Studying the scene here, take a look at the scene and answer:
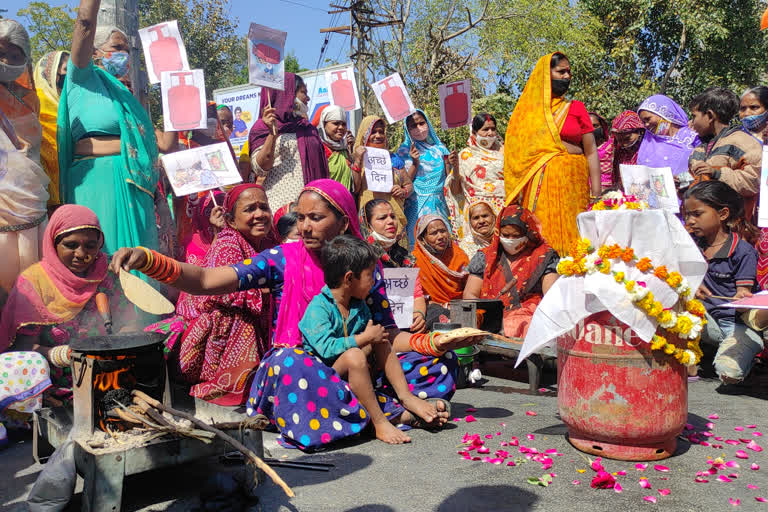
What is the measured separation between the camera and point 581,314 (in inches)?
119

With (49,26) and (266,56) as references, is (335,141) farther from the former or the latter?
(49,26)

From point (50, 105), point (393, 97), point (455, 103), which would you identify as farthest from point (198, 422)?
point (455, 103)

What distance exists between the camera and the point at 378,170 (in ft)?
22.6

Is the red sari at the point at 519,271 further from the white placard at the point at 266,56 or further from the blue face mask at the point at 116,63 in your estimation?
the blue face mask at the point at 116,63

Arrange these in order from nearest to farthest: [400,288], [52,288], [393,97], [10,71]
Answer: [52,288] < [10,71] < [400,288] < [393,97]

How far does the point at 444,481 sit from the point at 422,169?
17.6ft

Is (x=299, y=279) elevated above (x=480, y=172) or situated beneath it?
situated beneath

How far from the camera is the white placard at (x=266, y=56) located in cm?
578

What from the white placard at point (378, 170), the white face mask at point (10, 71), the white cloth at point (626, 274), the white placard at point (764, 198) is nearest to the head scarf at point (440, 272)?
Answer: the white placard at point (378, 170)

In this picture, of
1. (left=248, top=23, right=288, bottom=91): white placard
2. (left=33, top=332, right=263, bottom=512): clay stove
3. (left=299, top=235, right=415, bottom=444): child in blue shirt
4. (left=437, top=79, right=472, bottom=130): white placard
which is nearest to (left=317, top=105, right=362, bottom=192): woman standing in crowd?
(left=248, top=23, right=288, bottom=91): white placard

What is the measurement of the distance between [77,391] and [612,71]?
16.8m

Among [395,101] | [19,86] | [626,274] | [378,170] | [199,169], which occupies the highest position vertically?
[395,101]

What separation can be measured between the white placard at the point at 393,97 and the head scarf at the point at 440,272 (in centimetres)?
242

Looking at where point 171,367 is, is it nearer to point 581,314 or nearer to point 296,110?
point 581,314
